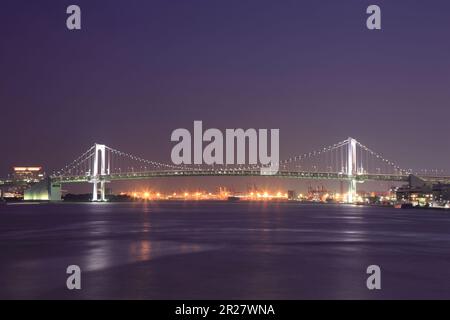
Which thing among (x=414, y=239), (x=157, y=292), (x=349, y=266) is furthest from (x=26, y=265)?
(x=414, y=239)

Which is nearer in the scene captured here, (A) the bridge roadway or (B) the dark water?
(B) the dark water

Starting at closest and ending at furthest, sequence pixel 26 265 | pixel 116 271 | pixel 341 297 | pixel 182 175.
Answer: pixel 341 297, pixel 116 271, pixel 26 265, pixel 182 175

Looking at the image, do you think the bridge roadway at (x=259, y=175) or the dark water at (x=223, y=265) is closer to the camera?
the dark water at (x=223, y=265)

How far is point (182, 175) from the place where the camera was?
99.2 m

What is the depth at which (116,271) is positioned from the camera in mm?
20109

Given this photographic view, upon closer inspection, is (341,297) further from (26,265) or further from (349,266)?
(26,265)

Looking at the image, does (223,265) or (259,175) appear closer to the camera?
(223,265)
